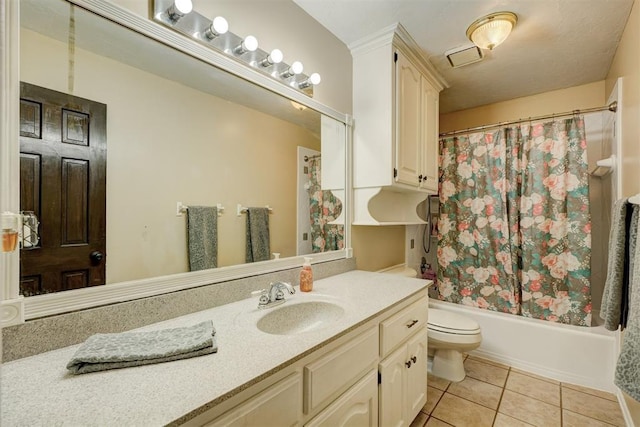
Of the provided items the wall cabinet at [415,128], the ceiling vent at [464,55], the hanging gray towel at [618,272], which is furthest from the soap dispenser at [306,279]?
the ceiling vent at [464,55]

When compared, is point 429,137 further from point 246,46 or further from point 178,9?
point 178,9

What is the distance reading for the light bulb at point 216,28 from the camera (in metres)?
1.22

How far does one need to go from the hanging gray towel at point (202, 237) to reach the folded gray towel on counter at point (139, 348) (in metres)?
0.35

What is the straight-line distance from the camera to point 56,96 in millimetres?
910

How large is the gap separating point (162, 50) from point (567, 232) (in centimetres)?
269

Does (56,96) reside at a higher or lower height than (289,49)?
lower

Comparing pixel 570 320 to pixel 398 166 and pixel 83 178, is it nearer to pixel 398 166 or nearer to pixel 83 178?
pixel 398 166

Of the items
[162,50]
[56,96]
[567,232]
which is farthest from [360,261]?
[56,96]

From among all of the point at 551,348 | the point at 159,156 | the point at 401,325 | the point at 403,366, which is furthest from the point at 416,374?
the point at 159,156

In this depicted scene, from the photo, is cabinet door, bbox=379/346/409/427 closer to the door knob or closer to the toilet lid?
the toilet lid

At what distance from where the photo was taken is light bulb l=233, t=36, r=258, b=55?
134 centimetres

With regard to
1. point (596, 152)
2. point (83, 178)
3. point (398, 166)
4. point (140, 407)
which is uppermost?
point (596, 152)

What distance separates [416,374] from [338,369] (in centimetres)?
77

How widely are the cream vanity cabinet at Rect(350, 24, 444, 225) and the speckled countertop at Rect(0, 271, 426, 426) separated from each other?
108cm
